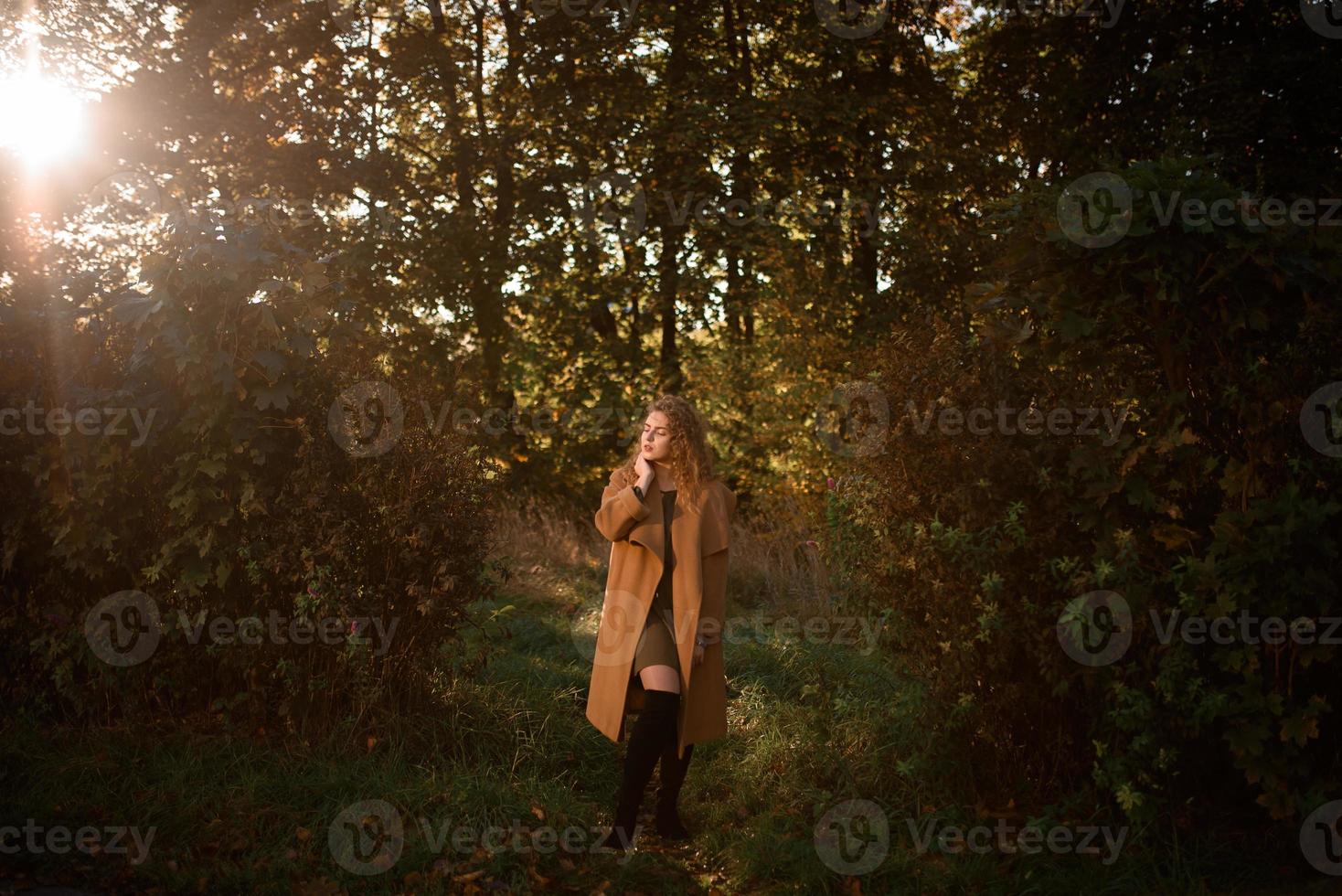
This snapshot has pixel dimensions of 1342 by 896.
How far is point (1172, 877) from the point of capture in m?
4.00

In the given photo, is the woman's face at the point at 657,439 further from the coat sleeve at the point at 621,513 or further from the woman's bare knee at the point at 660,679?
the woman's bare knee at the point at 660,679

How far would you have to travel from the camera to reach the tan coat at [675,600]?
15.8 ft

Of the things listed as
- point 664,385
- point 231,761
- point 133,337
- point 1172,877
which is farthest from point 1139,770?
point 664,385

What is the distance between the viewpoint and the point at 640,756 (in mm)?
4691

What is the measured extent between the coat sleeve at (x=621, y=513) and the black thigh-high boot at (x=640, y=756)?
28.1 inches

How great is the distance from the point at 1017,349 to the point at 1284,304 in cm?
102

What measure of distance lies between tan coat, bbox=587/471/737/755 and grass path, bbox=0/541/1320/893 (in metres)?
0.53

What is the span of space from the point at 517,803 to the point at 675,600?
45.1 inches

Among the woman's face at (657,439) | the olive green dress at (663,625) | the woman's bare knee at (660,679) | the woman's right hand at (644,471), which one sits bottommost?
the woman's bare knee at (660,679)

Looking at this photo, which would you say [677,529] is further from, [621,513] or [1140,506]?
[1140,506]

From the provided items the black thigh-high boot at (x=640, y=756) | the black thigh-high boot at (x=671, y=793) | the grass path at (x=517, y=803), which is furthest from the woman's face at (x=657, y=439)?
the grass path at (x=517, y=803)

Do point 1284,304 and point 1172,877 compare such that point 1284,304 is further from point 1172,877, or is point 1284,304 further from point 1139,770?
point 1172,877

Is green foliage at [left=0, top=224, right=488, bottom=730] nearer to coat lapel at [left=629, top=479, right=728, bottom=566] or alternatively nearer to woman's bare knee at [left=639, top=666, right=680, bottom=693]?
coat lapel at [left=629, top=479, right=728, bottom=566]

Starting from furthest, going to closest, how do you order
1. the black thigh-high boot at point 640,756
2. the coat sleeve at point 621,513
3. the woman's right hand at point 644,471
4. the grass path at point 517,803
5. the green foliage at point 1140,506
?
the woman's right hand at point 644,471 < the coat sleeve at point 621,513 < the black thigh-high boot at point 640,756 < the grass path at point 517,803 < the green foliage at point 1140,506
